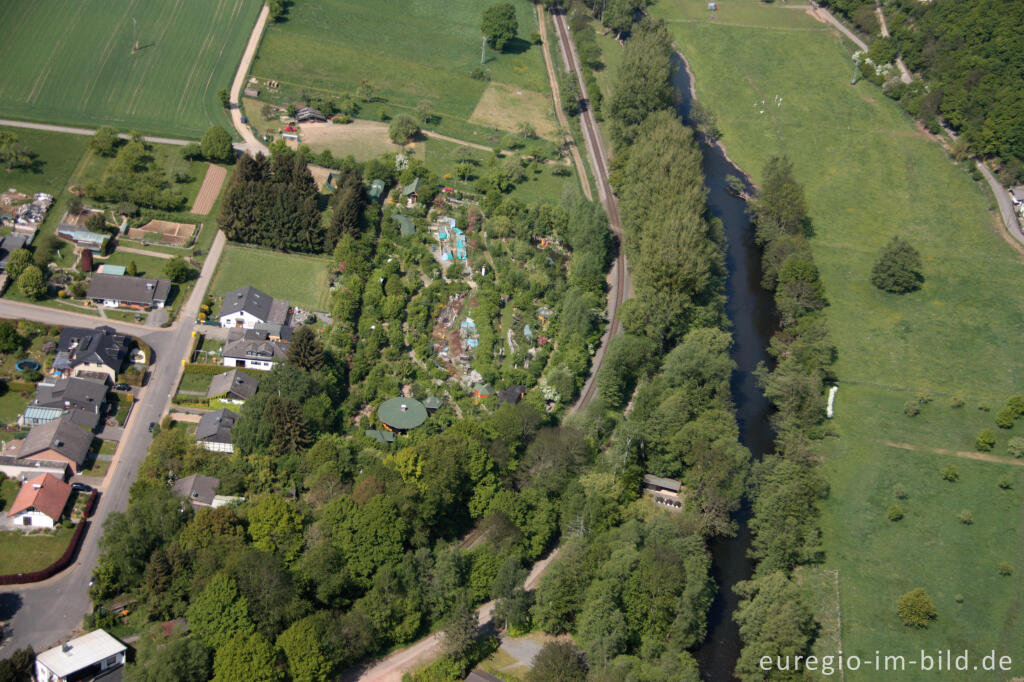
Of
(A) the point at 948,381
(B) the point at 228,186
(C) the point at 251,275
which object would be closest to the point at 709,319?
(A) the point at 948,381

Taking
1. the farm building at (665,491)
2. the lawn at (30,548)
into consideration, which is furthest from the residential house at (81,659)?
the farm building at (665,491)

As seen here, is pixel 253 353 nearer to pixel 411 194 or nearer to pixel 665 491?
pixel 411 194

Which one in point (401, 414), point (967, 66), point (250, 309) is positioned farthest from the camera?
point (967, 66)

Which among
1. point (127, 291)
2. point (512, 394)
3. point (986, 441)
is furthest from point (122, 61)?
point (986, 441)

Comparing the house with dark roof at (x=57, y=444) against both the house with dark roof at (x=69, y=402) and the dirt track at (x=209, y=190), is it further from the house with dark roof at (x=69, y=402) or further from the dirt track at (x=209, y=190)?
the dirt track at (x=209, y=190)

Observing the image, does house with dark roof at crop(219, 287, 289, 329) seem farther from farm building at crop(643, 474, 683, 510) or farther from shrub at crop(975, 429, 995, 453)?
shrub at crop(975, 429, 995, 453)

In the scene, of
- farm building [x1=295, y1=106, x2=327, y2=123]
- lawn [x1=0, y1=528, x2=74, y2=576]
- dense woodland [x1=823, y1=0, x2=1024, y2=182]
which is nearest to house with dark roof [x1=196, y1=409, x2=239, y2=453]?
lawn [x1=0, y1=528, x2=74, y2=576]
